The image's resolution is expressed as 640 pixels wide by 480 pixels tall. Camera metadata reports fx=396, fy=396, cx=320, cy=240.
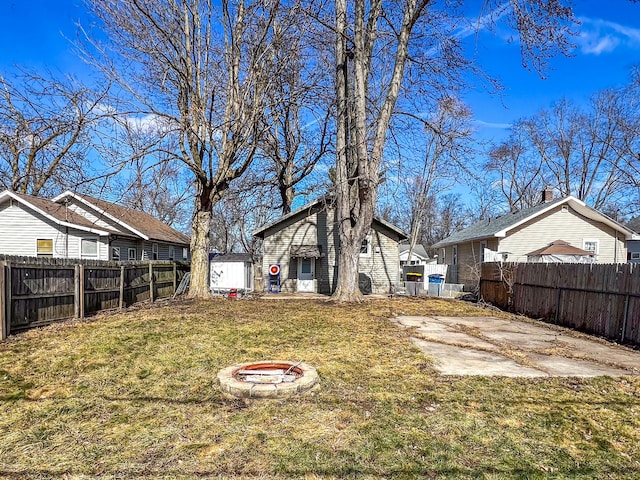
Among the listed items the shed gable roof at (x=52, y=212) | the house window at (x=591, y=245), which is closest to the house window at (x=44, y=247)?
the shed gable roof at (x=52, y=212)

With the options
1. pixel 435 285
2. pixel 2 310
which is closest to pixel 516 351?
pixel 2 310

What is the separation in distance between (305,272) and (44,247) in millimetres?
10963

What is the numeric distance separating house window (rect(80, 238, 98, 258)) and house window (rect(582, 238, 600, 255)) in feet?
74.6

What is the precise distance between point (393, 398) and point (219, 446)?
1.92 m

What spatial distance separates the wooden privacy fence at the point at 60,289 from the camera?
7281mm

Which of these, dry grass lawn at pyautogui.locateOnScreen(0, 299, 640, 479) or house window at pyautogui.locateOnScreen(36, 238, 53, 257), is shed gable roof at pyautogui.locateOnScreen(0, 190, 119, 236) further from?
dry grass lawn at pyautogui.locateOnScreen(0, 299, 640, 479)

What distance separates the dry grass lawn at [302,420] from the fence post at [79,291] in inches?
108

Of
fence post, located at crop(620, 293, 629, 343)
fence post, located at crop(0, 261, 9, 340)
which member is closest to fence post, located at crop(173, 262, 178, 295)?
fence post, located at crop(0, 261, 9, 340)

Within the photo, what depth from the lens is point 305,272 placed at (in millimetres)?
18156

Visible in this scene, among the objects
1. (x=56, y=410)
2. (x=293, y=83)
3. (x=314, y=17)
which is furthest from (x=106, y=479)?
(x=293, y=83)

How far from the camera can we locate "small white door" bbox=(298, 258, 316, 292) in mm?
18016

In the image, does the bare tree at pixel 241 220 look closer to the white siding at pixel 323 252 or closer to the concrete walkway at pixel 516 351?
the white siding at pixel 323 252

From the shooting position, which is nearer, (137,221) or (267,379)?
(267,379)

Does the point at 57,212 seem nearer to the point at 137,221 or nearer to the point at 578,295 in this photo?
the point at 137,221
